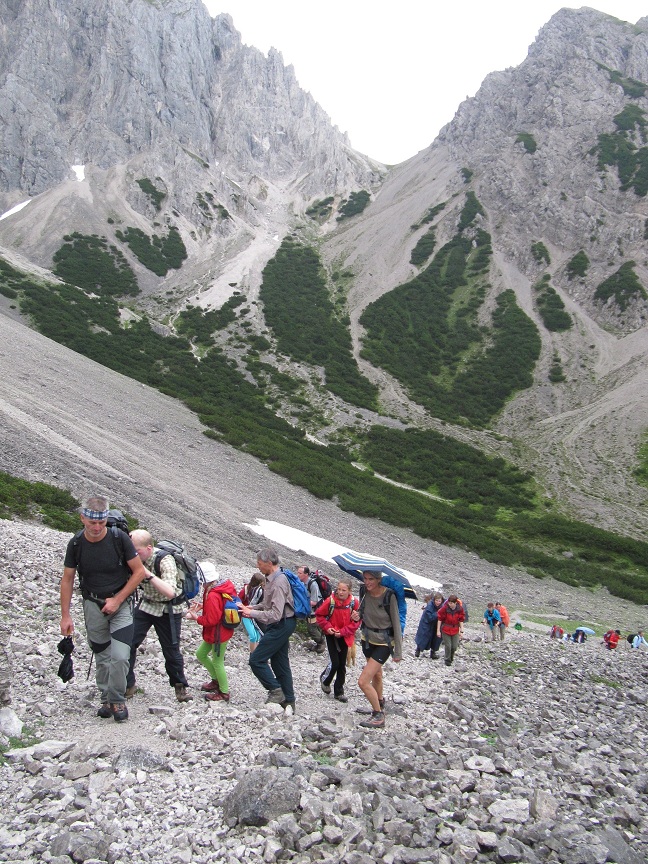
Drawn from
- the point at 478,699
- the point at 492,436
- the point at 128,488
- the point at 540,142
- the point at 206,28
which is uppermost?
the point at 206,28

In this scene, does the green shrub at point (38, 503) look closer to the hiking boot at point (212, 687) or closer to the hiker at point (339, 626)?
the hiking boot at point (212, 687)

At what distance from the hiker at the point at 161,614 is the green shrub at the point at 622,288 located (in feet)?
276

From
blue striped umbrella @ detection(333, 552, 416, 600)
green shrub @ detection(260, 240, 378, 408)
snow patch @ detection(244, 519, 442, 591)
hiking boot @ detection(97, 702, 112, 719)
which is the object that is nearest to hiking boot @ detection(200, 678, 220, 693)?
hiking boot @ detection(97, 702, 112, 719)

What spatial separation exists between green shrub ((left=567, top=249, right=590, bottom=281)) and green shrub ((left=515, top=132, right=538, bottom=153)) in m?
28.4

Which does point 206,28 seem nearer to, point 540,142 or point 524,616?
point 540,142

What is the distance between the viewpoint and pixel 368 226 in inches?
4230

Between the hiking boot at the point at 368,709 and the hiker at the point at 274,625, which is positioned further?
the hiking boot at the point at 368,709

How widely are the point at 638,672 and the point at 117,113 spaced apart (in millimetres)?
124908

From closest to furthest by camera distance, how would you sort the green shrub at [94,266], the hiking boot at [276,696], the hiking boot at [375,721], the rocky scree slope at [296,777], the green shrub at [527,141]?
1. the rocky scree slope at [296,777]
2. the hiking boot at [375,721]
3. the hiking boot at [276,696]
4. the green shrub at [94,266]
5. the green shrub at [527,141]

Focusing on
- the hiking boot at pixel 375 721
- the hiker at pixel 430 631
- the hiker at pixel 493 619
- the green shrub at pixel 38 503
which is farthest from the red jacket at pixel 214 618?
the hiker at pixel 493 619

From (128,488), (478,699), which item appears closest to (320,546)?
(128,488)

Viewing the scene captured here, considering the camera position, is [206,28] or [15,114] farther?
[206,28]

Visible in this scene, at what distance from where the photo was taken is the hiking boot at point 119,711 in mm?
5658

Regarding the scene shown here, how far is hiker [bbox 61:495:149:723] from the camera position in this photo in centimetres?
564
